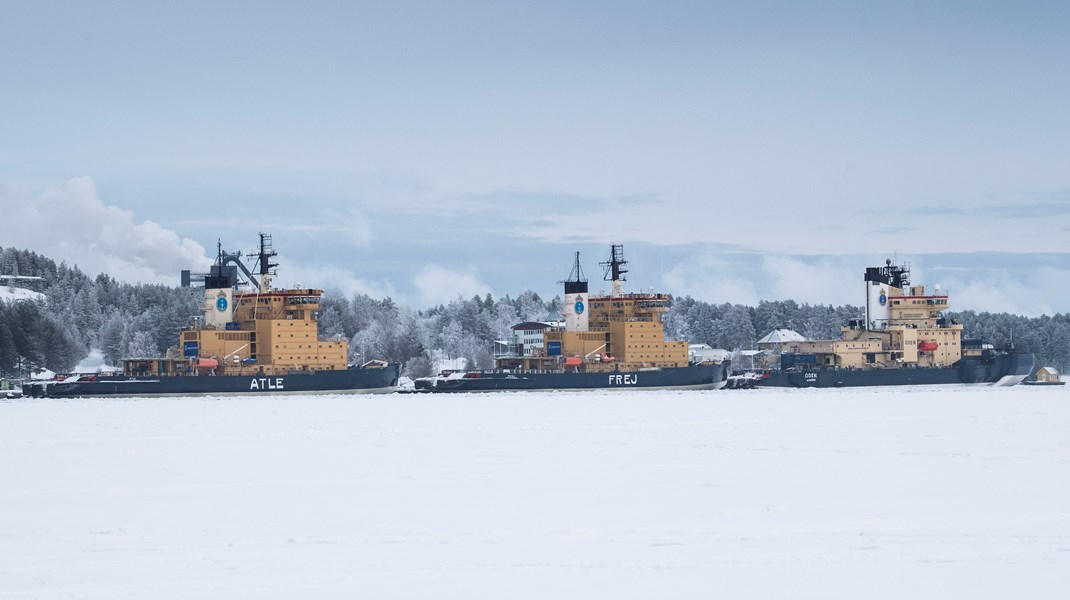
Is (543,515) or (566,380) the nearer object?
(543,515)

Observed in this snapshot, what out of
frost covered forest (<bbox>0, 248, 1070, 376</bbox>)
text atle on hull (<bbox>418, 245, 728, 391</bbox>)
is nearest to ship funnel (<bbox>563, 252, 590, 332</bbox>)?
text atle on hull (<bbox>418, 245, 728, 391</bbox>)

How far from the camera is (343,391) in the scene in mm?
67125

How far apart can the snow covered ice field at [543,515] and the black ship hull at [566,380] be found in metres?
38.1

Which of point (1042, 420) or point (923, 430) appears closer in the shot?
point (923, 430)

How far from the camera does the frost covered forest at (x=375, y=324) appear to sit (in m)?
109

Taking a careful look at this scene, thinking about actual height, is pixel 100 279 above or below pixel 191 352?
above

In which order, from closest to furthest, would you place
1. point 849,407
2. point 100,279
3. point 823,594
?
1. point 823,594
2. point 849,407
3. point 100,279

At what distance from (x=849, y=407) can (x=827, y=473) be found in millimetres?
25862

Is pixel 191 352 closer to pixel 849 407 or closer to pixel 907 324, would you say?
pixel 849 407

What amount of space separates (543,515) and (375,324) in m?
110

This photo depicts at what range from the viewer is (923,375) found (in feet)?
254

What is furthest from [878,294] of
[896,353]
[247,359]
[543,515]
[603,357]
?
[543,515]

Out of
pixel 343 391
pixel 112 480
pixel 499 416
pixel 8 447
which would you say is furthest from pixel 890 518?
pixel 343 391

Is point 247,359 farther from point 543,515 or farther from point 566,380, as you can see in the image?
point 543,515
